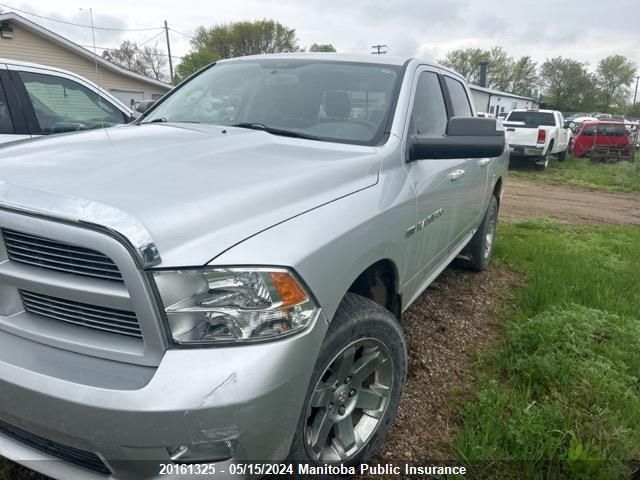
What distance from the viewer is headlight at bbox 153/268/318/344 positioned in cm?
146

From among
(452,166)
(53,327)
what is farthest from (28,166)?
(452,166)

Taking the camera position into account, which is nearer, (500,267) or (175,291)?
(175,291)

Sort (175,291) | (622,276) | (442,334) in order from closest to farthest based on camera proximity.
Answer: (175,291) → (442,334) → (622,276)

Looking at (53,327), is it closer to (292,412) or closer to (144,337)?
(144,337)

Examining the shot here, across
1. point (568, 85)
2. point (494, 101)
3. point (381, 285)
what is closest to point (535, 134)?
point (381, 285)

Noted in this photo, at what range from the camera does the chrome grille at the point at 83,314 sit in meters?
1.51

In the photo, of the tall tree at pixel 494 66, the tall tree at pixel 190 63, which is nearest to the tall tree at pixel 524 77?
the tall tree at pixel 494 66

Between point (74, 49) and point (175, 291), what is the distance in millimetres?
18798

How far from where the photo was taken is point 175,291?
4.76ft

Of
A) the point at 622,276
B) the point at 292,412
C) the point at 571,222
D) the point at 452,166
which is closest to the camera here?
the point at 292,412

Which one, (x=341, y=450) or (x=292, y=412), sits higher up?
(x=292, y=412)

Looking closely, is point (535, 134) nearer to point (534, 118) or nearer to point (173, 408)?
point (534, 118)

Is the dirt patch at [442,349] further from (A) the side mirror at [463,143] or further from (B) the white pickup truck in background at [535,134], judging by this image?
(B) the white pickup truck in background at [535,134]

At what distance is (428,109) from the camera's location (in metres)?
3.16
